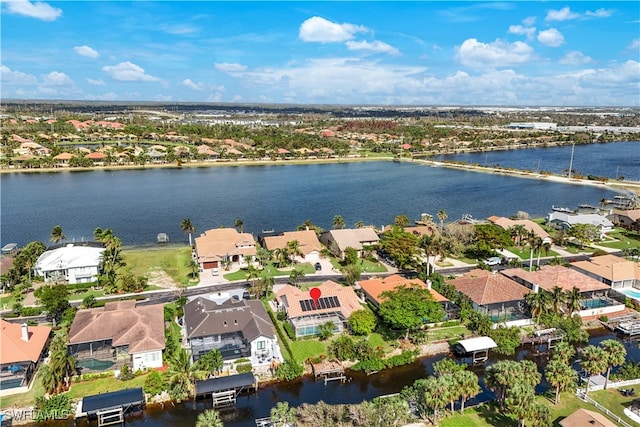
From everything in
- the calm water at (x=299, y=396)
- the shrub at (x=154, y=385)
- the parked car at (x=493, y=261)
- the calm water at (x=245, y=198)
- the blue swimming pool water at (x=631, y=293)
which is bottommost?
the calm water at (x=299, y=396)

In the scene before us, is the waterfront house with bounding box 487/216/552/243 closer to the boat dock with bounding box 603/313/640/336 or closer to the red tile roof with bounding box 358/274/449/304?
the boat dock with bounding box 603/313/640/336

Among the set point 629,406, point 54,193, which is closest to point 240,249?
point 629,406

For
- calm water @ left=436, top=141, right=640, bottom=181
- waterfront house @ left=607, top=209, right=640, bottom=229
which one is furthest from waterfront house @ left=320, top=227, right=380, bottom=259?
calm water @ left=436, top=141, right=640, bottom=181

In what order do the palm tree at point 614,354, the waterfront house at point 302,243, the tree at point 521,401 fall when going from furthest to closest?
the waterfront house at point 302,243 < the palm tree at point 614,354 < the tree at point 521,401

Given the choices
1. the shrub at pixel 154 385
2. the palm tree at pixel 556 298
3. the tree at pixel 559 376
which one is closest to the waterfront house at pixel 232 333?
the shrub at pixel 154 385

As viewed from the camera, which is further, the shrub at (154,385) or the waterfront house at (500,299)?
the waterfront house at (500,299)

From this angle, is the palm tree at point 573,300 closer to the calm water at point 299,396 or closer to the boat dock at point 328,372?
the calm water at point 299,396

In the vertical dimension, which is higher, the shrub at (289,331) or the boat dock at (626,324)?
the shrub at (289,331)
